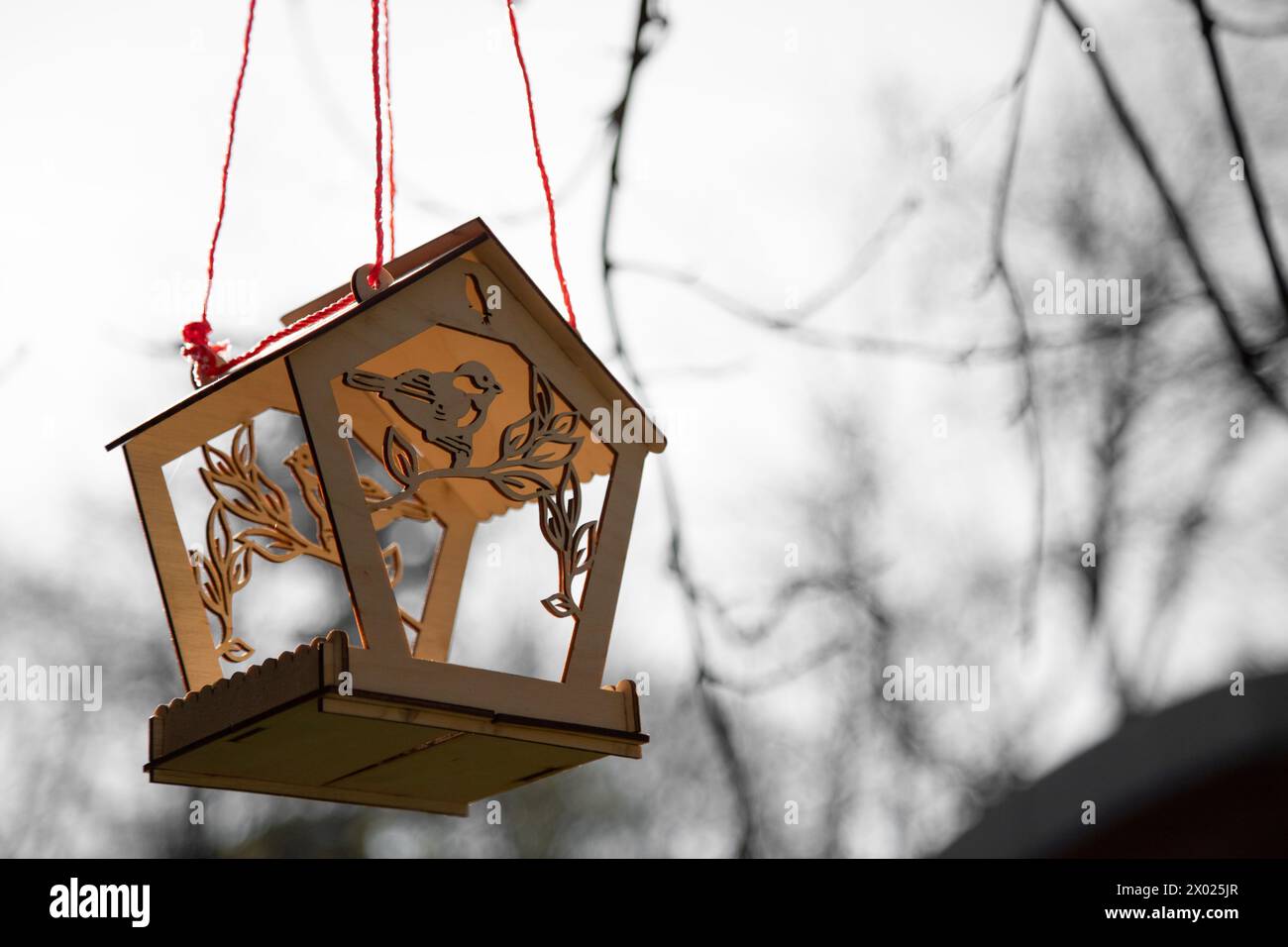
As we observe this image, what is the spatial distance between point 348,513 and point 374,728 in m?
0.25

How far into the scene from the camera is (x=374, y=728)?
4.96 feet

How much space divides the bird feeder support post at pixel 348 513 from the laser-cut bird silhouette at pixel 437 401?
2.1 inches

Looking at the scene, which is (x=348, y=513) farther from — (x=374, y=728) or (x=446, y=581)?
(x=446, y=581)

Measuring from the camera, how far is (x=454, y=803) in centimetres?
194

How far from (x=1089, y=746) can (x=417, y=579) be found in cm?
213

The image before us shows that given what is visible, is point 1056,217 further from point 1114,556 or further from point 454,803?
point 454,803

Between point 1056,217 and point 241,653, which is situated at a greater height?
point 1056,217

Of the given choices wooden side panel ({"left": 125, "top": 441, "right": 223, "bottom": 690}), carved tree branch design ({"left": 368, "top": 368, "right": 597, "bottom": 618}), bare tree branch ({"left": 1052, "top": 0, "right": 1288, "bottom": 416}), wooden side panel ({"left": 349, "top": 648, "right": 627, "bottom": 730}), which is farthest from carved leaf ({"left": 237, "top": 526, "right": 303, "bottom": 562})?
bare tree branch ({"left": 1052, "top": 0, "right": 1288, "bottom": 416})

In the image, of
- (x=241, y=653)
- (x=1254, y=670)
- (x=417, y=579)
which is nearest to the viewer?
(x=241, y=653)

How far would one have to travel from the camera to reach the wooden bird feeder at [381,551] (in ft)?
4.99

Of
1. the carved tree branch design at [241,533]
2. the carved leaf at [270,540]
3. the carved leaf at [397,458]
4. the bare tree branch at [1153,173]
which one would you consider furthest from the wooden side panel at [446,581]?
the bare tree branch at [1153,173]

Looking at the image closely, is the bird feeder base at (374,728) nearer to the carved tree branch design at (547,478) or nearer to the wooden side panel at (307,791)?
the wooden side panel at (307,791)
